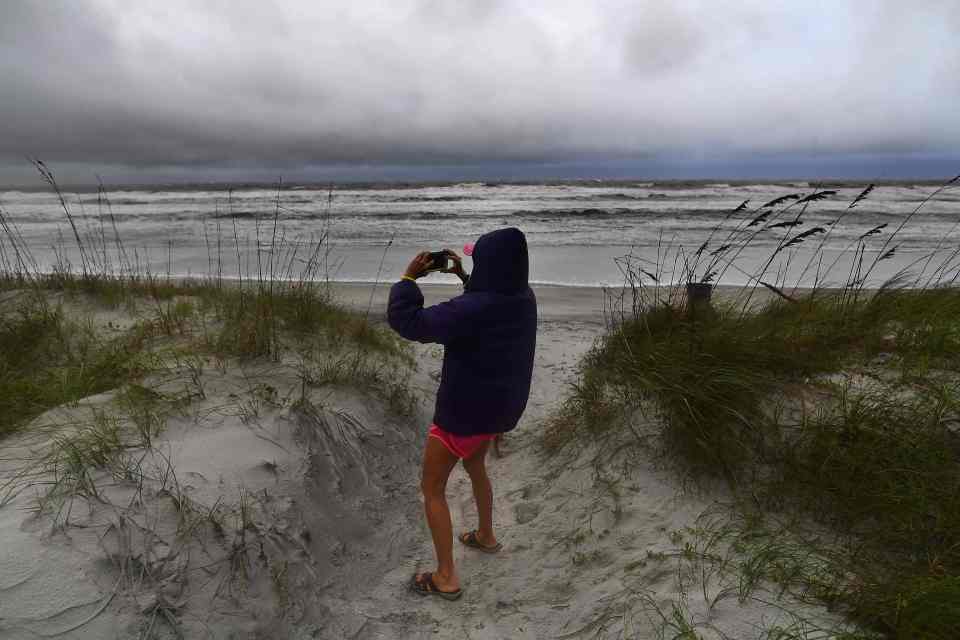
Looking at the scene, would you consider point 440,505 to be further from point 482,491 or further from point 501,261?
point 501,261

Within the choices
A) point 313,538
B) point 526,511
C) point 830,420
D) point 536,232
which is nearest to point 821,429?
point 830,420

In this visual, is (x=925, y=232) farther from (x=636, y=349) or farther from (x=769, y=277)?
(x=636, y=349)

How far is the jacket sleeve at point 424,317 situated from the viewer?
2.31m

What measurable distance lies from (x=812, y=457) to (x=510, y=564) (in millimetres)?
1799

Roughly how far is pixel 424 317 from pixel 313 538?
158 cm

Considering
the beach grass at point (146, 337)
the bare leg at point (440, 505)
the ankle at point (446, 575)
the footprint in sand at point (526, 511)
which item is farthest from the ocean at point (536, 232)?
the ankle at point (446, 575)

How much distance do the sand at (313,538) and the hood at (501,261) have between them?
5.17 ft

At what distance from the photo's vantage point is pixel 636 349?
381 cm

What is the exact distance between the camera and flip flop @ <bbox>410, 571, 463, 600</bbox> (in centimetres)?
287

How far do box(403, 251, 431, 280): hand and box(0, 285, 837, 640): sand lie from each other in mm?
1486

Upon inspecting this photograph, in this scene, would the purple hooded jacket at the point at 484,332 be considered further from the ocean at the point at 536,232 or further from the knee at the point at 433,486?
the ocean at the point at 536,232

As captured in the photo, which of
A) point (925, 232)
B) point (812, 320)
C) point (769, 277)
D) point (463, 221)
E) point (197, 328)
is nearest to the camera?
point (812, 320)

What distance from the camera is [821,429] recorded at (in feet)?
9.31

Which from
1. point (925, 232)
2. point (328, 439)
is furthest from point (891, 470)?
point (925, 232)
